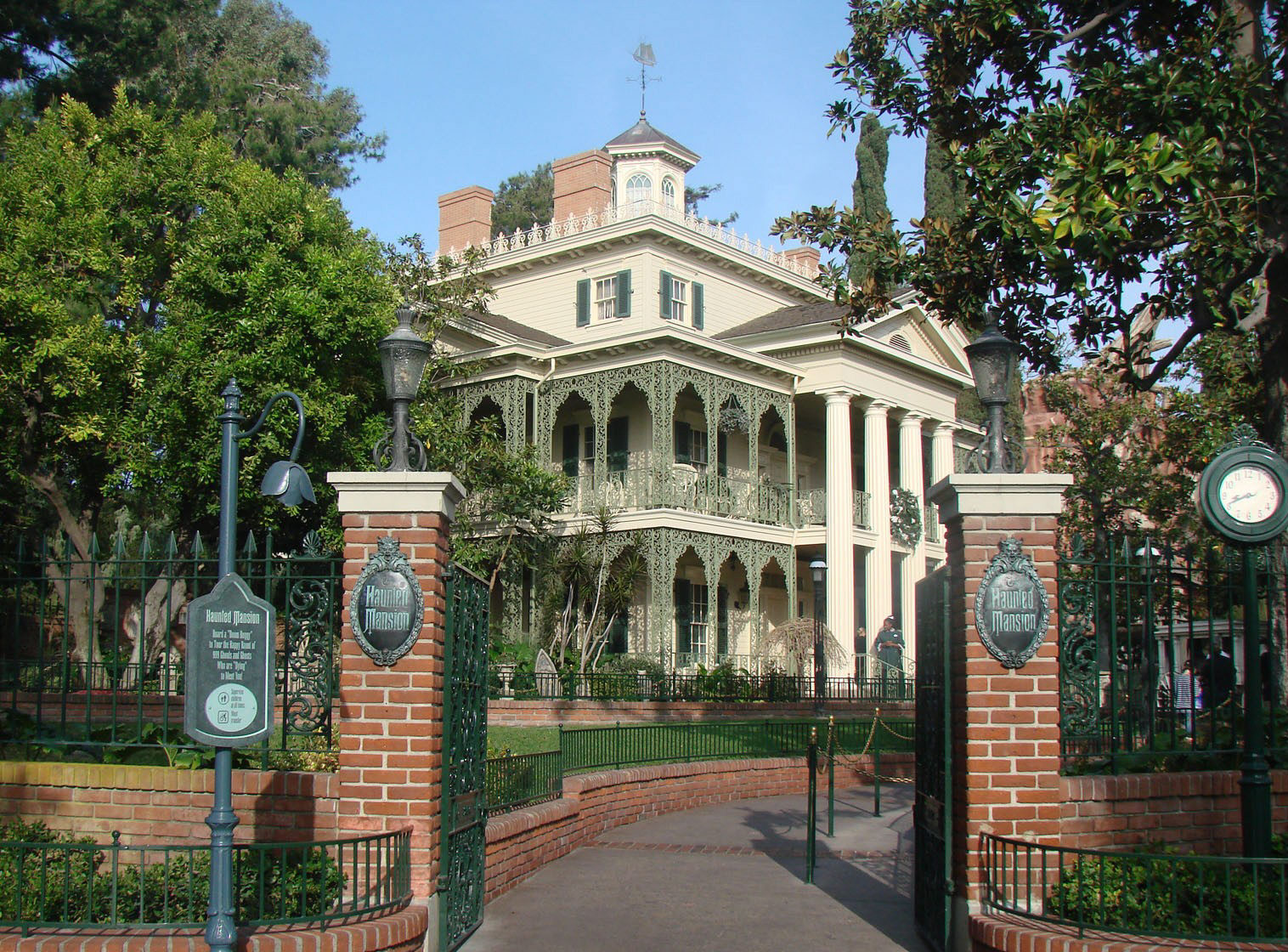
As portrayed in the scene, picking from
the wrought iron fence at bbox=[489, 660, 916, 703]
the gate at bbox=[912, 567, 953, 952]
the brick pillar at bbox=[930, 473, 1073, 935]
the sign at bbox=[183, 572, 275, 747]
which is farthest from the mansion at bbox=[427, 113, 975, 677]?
the sign at bbox=[183, 572, 275, 747]

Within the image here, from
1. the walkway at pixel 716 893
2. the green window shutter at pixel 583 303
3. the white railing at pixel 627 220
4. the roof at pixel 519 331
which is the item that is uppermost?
the white railing at pixel 627 220

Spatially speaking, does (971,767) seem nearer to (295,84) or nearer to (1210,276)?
(1210,276)

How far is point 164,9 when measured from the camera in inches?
1096

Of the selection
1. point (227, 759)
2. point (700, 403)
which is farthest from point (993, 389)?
point (700, 403)

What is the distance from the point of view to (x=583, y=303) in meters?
34.7

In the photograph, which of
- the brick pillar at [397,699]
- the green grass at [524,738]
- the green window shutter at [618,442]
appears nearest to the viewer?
the brick pillar at [397,699]

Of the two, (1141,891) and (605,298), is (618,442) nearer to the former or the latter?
(605,298)

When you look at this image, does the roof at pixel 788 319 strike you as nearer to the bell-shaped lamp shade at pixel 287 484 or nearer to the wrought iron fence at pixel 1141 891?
the wrought iron fence at pixel 1141 891

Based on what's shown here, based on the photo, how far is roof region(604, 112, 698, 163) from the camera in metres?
37.3

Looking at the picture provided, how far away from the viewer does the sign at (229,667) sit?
6.52 m

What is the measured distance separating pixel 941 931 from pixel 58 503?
2107 cm

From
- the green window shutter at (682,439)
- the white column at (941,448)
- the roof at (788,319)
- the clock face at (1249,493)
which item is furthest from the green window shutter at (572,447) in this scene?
Result: the clock face at (1249,493)

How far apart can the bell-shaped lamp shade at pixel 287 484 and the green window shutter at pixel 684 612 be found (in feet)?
84.9

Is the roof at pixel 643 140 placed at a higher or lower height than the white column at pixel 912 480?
higher
